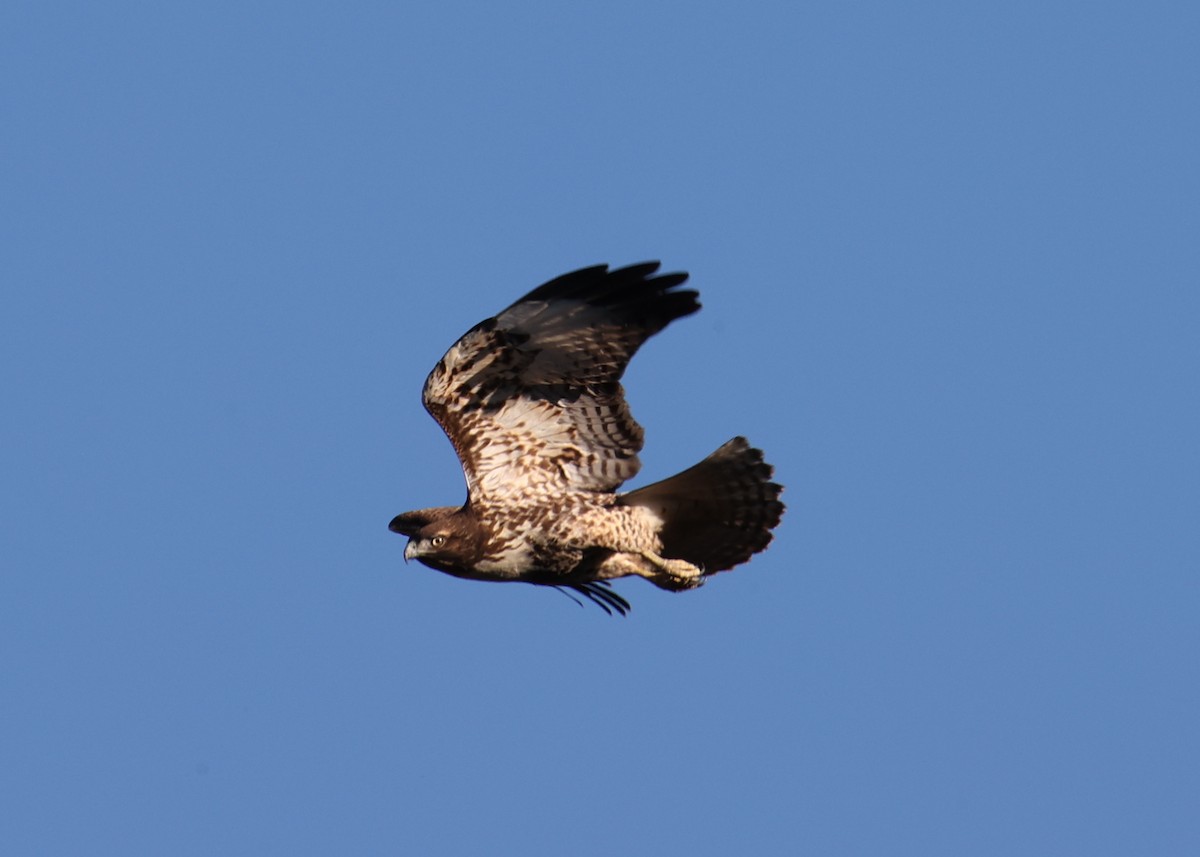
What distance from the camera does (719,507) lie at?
12.0m

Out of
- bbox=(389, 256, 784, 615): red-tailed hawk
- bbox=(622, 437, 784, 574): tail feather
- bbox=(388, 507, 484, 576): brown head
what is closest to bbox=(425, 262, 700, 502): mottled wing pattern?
bbox=(389, 256, 784, 615): red-tailed hawk

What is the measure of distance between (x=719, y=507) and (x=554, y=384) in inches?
50.1

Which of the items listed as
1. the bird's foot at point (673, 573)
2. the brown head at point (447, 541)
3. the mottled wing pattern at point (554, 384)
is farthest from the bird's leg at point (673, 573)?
the brown head at point (447, 541)

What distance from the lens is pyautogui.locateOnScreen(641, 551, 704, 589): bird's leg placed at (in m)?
11.7

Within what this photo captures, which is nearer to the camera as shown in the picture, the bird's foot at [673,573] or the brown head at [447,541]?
the brown head at [447,541]

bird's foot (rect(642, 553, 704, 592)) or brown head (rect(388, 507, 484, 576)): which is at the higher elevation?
bird's foot (rect(642, 553, 704, 592))

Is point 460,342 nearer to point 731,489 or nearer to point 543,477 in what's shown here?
point 543,477

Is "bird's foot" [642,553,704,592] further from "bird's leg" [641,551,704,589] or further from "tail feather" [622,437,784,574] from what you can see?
"tail feather" [622,437,784,574]

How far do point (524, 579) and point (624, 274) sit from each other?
174cm

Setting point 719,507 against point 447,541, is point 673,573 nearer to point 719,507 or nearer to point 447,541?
point 719,507

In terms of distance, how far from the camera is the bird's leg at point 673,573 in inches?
460

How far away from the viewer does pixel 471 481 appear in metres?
11.5

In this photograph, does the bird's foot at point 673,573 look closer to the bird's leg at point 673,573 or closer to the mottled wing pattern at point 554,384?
the bird's leg at point 673,573

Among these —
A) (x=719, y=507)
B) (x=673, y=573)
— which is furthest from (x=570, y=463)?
(x=719, y=507)
